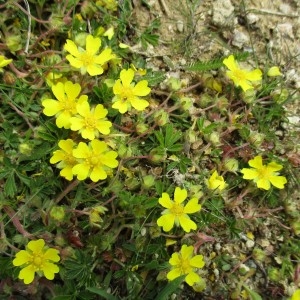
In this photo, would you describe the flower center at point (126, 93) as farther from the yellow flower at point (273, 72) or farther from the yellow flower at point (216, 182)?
the yellow flower at point (273, 72)

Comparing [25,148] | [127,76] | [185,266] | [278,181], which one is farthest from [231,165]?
[25,148]

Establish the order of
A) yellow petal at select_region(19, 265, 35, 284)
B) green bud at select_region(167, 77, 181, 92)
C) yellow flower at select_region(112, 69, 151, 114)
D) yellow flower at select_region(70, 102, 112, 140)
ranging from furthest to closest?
green bud at select_region(167, 77, 181, 92), yellow flower at select_region(112, 69, 151, 114), yellow flower at select_region(70, 102, 112, 140), yellow petal at select_region(19, 265, 35, 284)

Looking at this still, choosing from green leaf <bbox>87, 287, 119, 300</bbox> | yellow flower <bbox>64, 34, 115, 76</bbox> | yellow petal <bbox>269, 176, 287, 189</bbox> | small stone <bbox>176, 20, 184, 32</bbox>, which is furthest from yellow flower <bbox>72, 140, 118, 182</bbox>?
small stone <bbox>176, 20, 184, 32</bbox>

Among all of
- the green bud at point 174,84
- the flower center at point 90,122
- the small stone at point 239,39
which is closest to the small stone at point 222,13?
the small stone at point 239,39

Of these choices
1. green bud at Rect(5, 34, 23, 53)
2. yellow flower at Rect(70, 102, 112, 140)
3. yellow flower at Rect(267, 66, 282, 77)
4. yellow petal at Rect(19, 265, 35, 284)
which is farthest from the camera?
yellow flower at Rect(267, 66, 282, 77)

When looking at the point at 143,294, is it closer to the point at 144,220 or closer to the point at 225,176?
the point at 144,220

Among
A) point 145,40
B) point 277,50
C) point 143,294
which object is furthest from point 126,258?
point 277,50

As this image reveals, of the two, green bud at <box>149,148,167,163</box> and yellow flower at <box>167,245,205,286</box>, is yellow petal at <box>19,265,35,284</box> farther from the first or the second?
green bud at <box>149,148,167,163</box>
